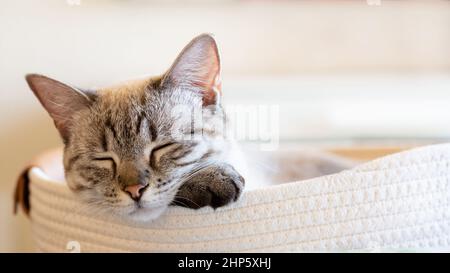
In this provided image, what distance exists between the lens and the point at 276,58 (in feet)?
5.58

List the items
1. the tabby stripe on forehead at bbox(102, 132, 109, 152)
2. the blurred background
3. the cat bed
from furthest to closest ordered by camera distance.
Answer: the blurred background, the tabby stripe on forehead at bbox(102, 132, 109, 152), the cat bed

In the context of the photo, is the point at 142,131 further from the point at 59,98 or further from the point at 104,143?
the point at 59,98

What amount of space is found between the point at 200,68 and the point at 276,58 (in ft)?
3.04

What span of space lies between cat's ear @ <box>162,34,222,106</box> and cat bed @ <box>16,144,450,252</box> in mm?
206

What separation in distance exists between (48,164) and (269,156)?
1.69ft

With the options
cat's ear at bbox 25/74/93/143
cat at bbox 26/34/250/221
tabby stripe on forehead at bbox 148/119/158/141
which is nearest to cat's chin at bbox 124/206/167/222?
cat at bbox 26/34/250/221

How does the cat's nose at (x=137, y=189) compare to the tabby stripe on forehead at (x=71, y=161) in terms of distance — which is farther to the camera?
the tabby stripe on forehead at (x=71, y=161)

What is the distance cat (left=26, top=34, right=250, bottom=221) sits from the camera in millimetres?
744

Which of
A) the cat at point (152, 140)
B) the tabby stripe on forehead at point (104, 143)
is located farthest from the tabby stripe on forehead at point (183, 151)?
the tabby stripe on forehead at point (104, 143)

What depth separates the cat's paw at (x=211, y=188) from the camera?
0.72 m

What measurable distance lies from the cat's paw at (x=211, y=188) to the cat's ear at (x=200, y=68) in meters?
0.14

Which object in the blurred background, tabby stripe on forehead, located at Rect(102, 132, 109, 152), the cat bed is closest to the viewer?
the cat bed

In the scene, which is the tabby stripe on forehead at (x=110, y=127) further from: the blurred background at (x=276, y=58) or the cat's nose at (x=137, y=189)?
the blurred background at (x=276, y=58)

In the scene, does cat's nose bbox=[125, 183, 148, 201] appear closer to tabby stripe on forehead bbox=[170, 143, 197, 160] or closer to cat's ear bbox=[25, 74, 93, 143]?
tabby stripe on forehead bbox=[170, 143, 197, 160]
